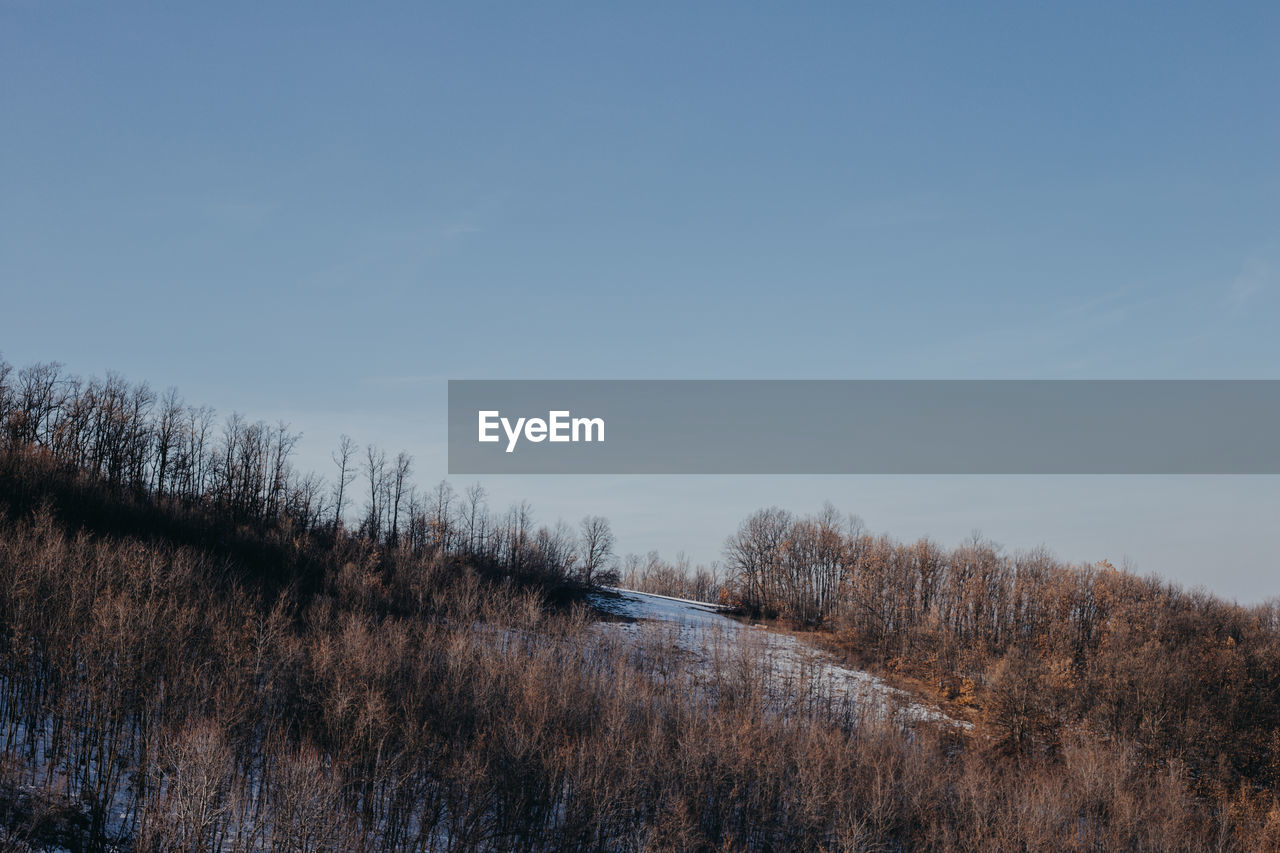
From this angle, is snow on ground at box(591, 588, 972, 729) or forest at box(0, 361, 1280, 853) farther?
snow on ground at box(591, 588, 972, 729)

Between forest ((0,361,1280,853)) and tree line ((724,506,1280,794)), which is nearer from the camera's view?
forest ((0,361,1280,853))

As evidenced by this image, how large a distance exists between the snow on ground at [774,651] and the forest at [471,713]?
8.07 ft

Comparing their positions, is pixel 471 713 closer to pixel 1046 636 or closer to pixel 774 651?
pixel 774 651

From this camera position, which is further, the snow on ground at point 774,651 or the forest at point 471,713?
the snow on ground at point 774,651

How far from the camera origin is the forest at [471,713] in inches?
1481

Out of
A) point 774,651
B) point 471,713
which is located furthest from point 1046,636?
point 471,713

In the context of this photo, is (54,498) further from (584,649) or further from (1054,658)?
(1054,658)

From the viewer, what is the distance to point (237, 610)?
54.8 metres

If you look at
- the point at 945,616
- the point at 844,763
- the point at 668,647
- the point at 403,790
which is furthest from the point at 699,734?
the point at 945,616

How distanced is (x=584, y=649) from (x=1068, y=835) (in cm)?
4154

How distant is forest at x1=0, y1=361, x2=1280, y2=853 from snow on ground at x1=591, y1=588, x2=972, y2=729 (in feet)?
8.07

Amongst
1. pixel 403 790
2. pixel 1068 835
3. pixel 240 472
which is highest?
pixel 240 472

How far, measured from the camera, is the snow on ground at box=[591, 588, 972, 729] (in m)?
76.0

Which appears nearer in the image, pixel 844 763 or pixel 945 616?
pixel 844 763
